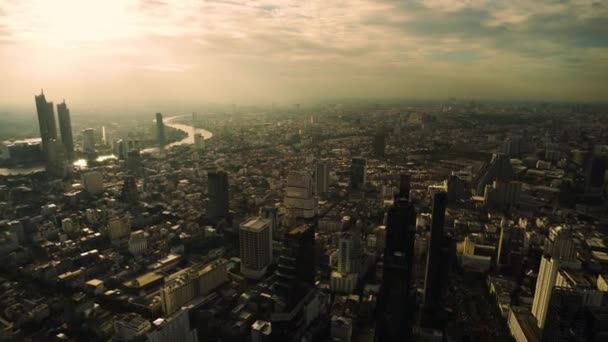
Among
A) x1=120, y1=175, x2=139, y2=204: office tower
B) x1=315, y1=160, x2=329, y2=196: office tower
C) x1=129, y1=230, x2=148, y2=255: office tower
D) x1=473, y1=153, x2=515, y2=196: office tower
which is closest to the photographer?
x1=129, y1=230, x2=148, y2=255: office tower

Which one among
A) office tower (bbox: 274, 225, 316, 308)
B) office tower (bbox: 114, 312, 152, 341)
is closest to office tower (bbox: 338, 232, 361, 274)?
office tower (bbox: 274, 225, 316, 308)

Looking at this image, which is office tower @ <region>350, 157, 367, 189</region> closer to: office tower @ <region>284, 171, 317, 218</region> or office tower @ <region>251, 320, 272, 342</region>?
office tower @ <region>284, 171, 317, 218</region>

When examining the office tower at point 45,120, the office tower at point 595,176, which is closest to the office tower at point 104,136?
the office tower at point 45,120

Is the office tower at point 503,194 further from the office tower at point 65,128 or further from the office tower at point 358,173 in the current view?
the office tower at point 65,128

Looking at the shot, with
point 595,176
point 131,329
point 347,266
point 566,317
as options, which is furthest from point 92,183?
point 595,176

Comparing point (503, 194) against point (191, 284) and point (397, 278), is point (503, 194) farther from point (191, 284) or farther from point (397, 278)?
point (191, 284)
